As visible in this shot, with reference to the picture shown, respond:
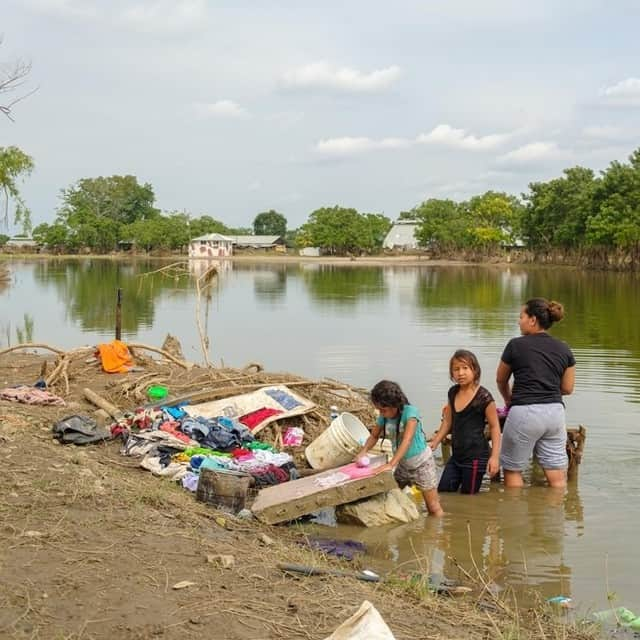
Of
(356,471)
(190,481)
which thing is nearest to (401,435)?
(356,471)

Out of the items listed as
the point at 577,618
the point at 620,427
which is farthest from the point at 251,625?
the point at 620,427

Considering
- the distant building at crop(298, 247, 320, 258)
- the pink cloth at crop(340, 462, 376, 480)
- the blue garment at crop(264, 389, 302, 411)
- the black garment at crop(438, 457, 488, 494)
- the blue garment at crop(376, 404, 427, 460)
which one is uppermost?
the distant building at crop(298, 247, 320, 258)

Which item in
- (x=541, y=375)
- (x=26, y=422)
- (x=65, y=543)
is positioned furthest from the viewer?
(x=26, y=422)

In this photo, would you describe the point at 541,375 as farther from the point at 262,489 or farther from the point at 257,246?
the point at 257,246

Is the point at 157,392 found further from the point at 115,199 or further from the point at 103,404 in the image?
the point at 115,199

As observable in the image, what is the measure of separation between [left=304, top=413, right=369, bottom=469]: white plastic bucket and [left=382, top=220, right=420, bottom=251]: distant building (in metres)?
114

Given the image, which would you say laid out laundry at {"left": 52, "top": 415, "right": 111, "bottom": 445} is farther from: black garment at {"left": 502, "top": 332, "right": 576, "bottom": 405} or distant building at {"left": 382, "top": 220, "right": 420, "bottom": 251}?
distant building at {"left": 382, "top": 220, "right": 420, "bottom": 251}

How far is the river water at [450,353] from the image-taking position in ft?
21.5

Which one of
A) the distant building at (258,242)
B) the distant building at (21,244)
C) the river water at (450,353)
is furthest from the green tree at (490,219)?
the distant building at (21,244)

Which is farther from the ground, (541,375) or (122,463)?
(541,375)

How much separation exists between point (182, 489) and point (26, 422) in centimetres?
265

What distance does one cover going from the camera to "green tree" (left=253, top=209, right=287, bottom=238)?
149 metres

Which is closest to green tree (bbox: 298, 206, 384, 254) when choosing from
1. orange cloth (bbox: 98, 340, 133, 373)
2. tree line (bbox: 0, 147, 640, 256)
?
tree line (bbox: 0, 147, 640, 256)

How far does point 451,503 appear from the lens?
7.78 metres
